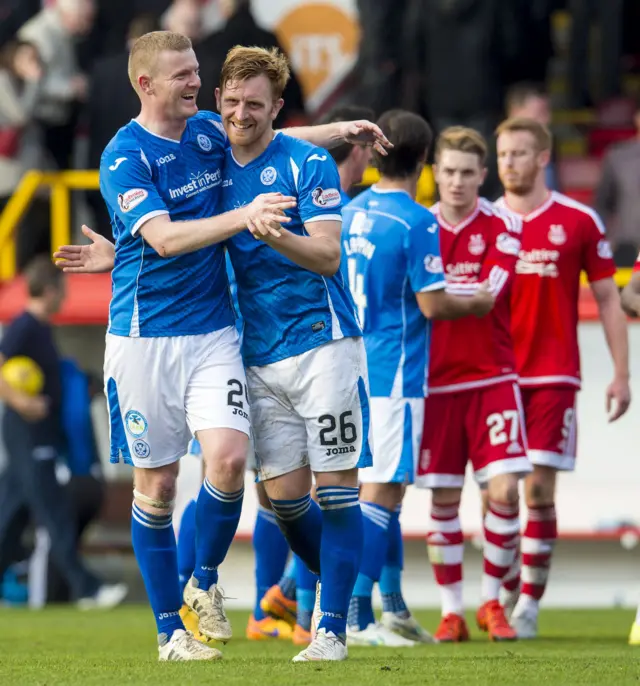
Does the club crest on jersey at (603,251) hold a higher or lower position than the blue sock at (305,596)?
higher

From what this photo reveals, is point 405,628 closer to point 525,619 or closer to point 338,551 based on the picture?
point 525,619

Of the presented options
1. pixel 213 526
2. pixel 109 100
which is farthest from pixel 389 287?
pixel 109 100

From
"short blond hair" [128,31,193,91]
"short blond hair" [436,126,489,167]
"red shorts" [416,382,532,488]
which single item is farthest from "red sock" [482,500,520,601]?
"short blond hair" [128,31,193,91]

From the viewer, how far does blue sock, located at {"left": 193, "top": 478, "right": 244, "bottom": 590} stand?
5809mm

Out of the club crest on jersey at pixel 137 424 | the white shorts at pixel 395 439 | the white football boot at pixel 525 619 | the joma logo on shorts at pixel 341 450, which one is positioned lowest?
the white football boot at pixel 525 619

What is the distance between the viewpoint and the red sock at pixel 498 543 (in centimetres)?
772

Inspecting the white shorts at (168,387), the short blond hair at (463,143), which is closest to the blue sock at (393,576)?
the short blond hair at (463,143)

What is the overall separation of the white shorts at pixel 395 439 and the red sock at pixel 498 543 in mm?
797

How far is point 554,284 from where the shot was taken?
8.05 metres

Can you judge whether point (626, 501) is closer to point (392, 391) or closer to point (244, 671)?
point (392, 391)

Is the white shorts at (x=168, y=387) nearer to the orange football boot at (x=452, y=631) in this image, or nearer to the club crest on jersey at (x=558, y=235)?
the orange football boot at (x=452, y=631)

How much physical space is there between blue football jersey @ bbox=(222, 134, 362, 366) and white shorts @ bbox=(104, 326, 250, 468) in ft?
0.52

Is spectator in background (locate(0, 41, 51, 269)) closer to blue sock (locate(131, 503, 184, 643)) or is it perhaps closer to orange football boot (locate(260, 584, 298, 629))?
orange football boot (locate(260, 584, 298, 629))

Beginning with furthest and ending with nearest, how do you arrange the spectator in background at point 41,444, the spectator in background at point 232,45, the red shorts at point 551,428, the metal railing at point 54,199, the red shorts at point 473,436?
the metal railing at point 54,199 → the spectator in background at point 232,45 → the spectator in background at point 41,444 → the red shorts at point 551,428 → the red shorts at point 473,436
